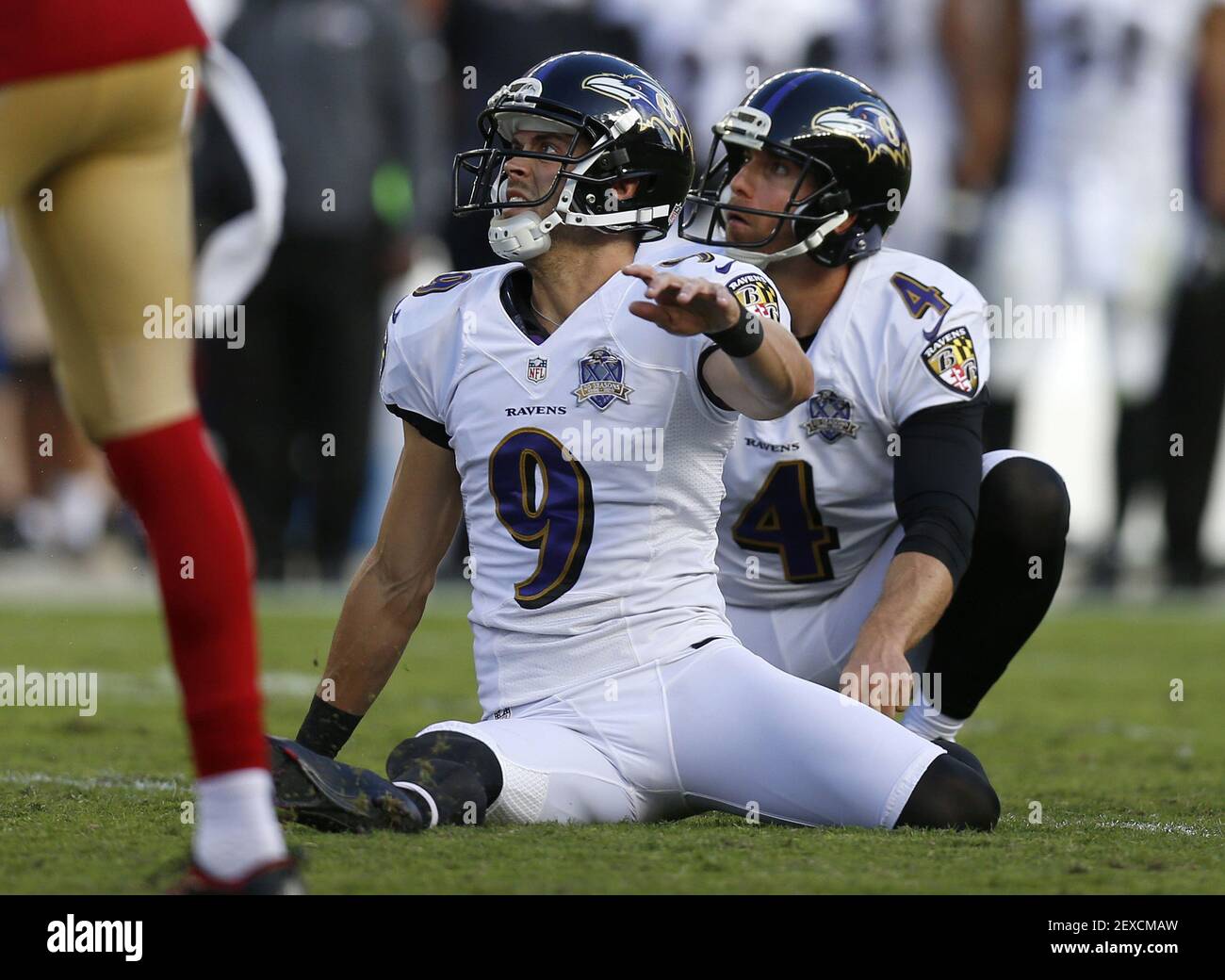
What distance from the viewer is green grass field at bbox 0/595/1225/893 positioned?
9.76 feet

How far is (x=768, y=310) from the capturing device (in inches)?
136

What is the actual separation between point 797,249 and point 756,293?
2.80 ft

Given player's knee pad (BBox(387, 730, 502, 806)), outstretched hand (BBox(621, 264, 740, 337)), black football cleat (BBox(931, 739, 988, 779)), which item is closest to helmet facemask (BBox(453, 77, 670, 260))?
outstretched hand (BBox(621, 264, 740, 337))

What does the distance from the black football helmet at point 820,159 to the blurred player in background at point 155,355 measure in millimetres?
1752

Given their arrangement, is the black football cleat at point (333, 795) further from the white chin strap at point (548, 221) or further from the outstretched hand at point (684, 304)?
the white chin strap at point (548, 221)

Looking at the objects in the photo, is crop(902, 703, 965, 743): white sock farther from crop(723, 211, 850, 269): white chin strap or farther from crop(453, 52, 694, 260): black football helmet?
crop(453, 52, 694, 260): black football helmet

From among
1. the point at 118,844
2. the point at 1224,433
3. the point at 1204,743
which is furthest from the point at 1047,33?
the point at 118,844

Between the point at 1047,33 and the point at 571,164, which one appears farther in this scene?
the point at 1047,33

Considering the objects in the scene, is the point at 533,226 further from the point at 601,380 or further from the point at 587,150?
the point at 601,380

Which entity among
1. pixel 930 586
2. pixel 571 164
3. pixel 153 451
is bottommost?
pixel 930 586

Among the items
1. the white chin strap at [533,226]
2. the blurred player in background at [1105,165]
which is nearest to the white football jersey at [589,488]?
the white chin strap at [533,226]

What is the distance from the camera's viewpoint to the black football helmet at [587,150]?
3.70 meters

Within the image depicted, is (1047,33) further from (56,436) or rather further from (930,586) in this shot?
(930,586)
